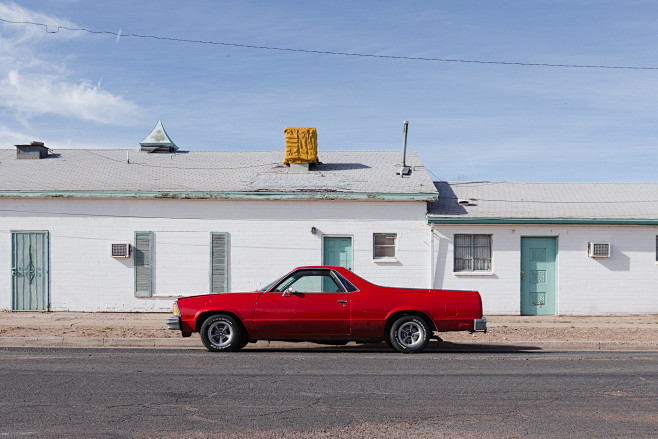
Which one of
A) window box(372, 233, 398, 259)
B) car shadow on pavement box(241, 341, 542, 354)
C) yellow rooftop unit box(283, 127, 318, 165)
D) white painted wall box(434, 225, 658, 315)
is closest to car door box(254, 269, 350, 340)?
car shadow on pavement box(241, 341, 542, 354)

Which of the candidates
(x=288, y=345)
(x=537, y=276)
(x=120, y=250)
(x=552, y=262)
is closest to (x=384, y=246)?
(x=537, y=276)

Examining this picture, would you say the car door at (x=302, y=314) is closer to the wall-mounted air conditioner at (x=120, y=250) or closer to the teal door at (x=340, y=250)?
the teal door at (x=340, y=250)

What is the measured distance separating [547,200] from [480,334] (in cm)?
768

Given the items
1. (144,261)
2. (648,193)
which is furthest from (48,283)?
(648,193)

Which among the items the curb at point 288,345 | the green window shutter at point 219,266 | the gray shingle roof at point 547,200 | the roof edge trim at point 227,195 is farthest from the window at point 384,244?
the curb at point 288,345

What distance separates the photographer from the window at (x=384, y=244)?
1830 cm

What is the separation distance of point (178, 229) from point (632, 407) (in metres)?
13.7

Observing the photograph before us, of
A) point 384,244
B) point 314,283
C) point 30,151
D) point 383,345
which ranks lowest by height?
point 383,345

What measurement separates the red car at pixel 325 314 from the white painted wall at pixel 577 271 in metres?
6.88

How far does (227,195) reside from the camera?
59.7ft

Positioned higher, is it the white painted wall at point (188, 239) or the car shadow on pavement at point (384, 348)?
the white painted wall at point (188, 239)

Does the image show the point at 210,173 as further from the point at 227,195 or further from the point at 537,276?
the point at 537,276

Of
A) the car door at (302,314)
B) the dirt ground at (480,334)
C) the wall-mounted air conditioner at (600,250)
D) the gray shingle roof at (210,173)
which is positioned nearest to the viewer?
the car door at (302,314)

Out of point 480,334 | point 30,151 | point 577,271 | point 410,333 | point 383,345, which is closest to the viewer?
point 410,333
